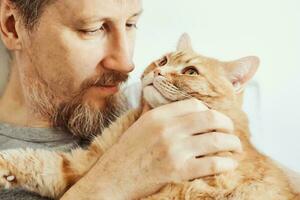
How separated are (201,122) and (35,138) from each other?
552 millimetres

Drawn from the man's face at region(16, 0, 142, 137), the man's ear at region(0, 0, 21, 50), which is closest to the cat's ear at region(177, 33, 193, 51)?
the man's face at region(16, 0, 142, 137)

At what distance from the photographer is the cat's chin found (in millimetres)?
1136

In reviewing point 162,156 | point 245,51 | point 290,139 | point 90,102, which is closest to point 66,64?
point 90,102

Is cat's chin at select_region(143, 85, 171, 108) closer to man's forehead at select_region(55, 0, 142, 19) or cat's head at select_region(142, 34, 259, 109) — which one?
cat's head at select_region(142, 34, 259, 109)

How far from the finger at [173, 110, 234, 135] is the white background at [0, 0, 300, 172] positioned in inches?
16.1

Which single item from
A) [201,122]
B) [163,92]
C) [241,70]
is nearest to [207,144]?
[201,122]

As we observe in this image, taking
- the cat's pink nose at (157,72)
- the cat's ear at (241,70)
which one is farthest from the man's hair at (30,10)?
the cat's ear at (241,70)

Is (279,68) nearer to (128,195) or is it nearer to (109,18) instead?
(109,18)

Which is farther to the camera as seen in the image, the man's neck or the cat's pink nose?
the man's neck

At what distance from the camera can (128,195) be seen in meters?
1.07

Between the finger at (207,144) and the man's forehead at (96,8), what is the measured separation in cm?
45

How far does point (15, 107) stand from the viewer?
1.50 meters

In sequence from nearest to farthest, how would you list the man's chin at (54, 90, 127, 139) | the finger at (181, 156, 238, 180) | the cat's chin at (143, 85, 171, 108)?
the finger at (181, 156, 238, 180), the cat's chin at (143, 85, 171, 108), the man's chin at (54, 90, 127, 139)

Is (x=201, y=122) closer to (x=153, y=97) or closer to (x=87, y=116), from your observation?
(x=153, y=97)
